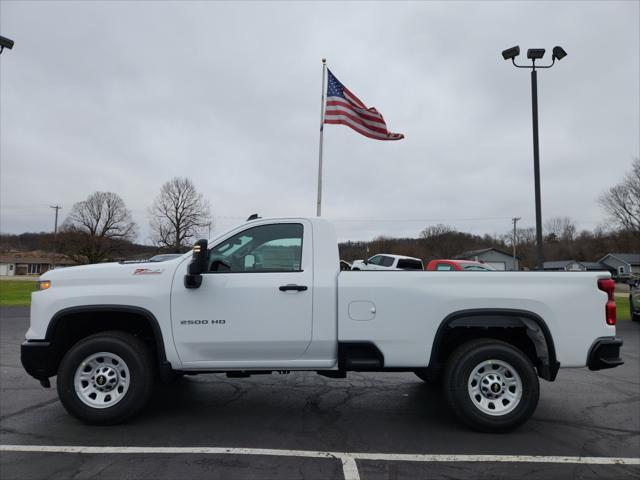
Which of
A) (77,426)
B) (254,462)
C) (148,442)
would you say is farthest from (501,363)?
(77,426)

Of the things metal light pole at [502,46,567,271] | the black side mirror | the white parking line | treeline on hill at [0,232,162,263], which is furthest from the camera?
treeline on hill at [0,232,162,263]

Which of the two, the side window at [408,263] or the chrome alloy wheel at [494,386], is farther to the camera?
the side window at [408,263]

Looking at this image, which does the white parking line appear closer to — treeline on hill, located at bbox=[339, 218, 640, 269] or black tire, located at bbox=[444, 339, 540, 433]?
black tire, located at bbox=[444, 339, 540, 433]

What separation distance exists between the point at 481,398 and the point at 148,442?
306 centimetres

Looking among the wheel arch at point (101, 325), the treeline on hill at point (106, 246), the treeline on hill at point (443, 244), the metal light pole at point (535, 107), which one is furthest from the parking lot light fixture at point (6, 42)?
the treeline on hill at point (106, 246)

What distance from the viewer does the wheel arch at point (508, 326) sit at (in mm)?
4035

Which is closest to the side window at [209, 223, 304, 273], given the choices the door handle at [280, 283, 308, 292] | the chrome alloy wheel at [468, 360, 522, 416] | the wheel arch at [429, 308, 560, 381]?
the door handle at [280, 283, 308, 292]

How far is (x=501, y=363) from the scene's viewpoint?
4062 millimetres

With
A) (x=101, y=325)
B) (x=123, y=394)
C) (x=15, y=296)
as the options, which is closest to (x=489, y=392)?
(x=123, y=394)

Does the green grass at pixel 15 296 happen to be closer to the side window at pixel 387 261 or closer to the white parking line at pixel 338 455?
the side window at pixel 387 261

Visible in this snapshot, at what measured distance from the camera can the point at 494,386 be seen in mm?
4059

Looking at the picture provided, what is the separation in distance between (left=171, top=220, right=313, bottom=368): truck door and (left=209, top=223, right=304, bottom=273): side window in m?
0.09

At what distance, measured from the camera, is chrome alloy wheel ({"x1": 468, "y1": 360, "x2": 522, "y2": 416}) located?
4047mm

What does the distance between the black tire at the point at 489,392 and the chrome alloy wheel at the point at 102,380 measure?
310 cm
